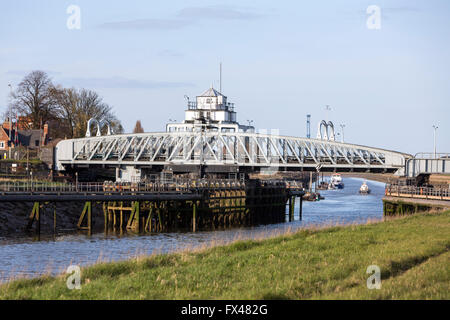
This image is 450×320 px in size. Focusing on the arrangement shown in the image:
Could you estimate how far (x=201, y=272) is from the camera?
80.8 ft

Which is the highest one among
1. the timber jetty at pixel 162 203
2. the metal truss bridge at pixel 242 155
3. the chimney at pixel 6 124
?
the chimney at pixel 6 124

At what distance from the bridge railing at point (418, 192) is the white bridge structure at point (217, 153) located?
7264 millimetres

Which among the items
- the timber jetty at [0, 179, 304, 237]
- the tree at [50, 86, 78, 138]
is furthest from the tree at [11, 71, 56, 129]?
the timber jetty at [0, 179, 304, 237]

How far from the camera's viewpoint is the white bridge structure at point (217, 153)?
8725 cm

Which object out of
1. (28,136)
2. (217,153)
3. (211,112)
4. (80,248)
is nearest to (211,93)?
(211,112)

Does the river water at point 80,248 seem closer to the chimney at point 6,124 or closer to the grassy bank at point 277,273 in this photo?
the grassy bank at point 277,273

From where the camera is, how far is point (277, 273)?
2366 centimetres

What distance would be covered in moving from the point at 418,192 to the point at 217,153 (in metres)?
29.6

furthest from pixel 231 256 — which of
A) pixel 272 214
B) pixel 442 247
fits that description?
pixel 272 214

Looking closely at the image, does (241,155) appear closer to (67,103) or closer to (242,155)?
(242,155)

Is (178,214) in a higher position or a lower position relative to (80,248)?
higher

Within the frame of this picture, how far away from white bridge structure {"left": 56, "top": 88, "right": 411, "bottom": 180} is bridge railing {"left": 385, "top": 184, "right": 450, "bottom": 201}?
23.8 ft

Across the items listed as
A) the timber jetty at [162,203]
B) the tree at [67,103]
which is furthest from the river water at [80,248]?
the tree at [67,103]
